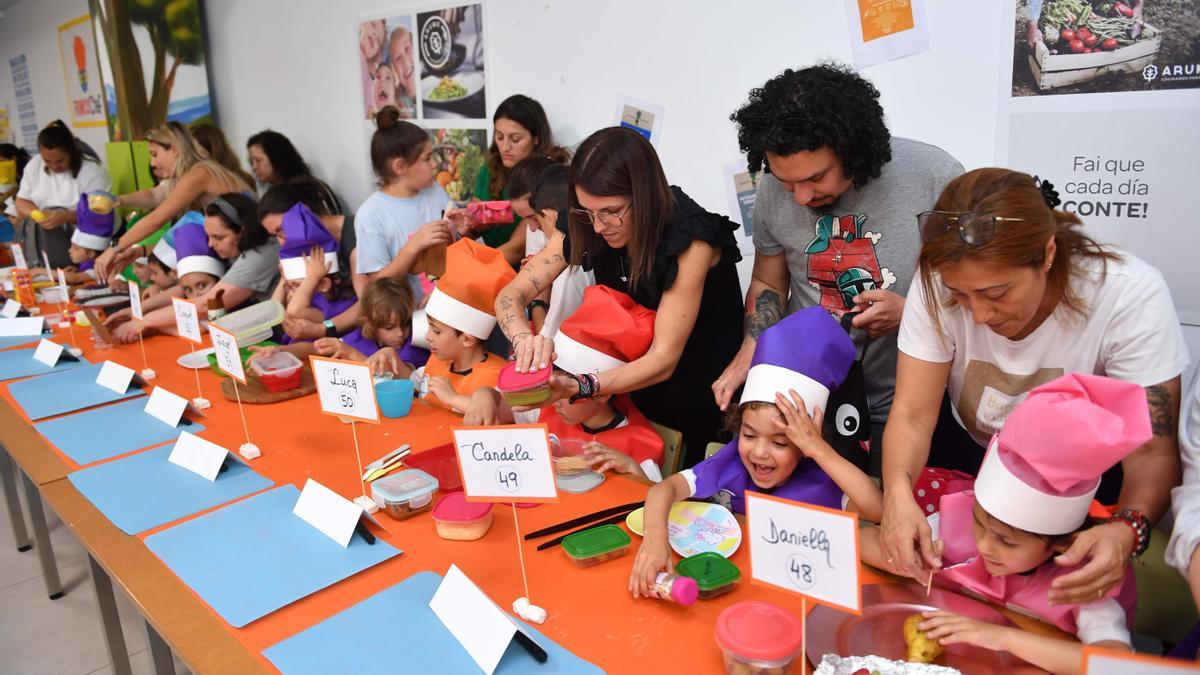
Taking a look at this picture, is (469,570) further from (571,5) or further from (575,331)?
(571,5)

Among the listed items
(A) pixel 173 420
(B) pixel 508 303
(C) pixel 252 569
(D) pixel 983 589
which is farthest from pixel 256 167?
(D) pixel 983 589

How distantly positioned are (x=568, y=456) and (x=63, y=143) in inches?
208

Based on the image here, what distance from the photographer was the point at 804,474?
1.61 metres

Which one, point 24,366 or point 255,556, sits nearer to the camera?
point 255,556

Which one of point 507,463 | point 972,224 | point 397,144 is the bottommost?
point 507,463

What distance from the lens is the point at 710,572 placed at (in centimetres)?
128

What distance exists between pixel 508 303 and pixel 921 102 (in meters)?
1.42

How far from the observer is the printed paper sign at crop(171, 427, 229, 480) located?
5.87ft

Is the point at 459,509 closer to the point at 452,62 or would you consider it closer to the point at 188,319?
the point at 188,319

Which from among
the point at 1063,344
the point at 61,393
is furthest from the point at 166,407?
the point at 1063,344

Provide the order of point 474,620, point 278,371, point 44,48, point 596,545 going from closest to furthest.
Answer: point 474,620 < point 596,545 < point 278,371 < point 44,48

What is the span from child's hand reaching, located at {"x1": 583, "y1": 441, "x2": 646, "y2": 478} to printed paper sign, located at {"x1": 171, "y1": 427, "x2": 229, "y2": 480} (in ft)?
2.81

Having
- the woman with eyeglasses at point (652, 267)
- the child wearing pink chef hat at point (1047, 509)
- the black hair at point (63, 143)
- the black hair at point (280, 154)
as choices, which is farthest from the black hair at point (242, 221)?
the child wearing pink chef hat at point (1047, 509)

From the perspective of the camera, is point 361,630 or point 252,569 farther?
point 252,569
